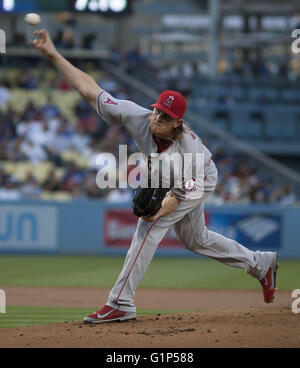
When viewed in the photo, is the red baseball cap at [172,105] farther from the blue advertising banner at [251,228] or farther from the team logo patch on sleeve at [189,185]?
the blue advertising banner at [251,228]

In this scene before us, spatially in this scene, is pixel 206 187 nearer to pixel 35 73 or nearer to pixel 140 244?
pixel 140 244

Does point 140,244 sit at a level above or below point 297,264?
above

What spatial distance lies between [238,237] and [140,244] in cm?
883

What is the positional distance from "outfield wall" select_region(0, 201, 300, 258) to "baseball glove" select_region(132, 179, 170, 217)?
8393 mm

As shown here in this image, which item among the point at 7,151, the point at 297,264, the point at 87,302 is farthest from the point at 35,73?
the point at 87,302

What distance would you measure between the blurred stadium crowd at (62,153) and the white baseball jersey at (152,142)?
9.12 meters

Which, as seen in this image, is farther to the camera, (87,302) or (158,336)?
(87,302)

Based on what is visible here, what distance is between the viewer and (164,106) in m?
5.66

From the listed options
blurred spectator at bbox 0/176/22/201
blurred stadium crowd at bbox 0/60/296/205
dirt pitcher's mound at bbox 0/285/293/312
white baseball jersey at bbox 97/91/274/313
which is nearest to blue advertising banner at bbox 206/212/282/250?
blurred stadium crowd at bbox 0/60/296/205

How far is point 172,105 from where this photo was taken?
5676 mm

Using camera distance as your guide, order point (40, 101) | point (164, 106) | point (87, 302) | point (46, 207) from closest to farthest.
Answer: point (164, 106) < point (87, 302) < point (46, 207) < point (40, 101)

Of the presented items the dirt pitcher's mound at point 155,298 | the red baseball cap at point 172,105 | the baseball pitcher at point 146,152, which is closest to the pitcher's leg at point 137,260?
the baseball pitcher at point 146,152

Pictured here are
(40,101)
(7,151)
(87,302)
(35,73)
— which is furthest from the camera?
(35,73)

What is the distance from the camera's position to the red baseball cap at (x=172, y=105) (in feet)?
18.6
